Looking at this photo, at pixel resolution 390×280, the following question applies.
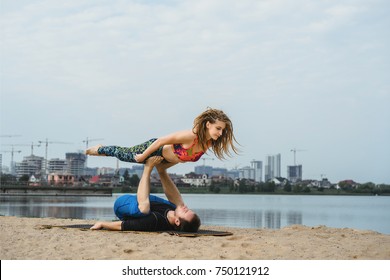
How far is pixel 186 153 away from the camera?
30.3 ft

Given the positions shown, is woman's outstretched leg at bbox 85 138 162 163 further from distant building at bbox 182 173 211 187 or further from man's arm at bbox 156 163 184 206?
distant building at bbox 182 173 211 187

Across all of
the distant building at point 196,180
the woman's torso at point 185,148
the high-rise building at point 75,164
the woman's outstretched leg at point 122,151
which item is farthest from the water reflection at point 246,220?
the high-rise building at point 75,164

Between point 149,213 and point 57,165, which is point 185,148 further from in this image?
point 57,165

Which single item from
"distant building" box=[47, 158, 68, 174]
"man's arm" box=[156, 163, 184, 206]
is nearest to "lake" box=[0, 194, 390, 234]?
"man's arm" box=[156, 163, 184, 206]

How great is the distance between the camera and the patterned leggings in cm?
955

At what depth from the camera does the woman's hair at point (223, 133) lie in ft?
29.9

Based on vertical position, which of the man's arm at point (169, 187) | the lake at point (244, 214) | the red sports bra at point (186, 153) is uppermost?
the red sports bra at point (186, 153)

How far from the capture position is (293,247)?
7.67m

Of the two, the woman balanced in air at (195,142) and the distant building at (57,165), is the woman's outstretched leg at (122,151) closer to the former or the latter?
the woman balanced in air at (195,142)

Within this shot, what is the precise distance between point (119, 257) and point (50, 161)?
7296 inches

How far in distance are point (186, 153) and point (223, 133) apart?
69cm

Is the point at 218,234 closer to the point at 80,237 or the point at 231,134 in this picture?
the point at 231,134

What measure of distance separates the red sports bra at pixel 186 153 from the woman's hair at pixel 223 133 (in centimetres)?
14

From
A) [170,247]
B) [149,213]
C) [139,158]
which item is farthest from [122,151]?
[170,247]
